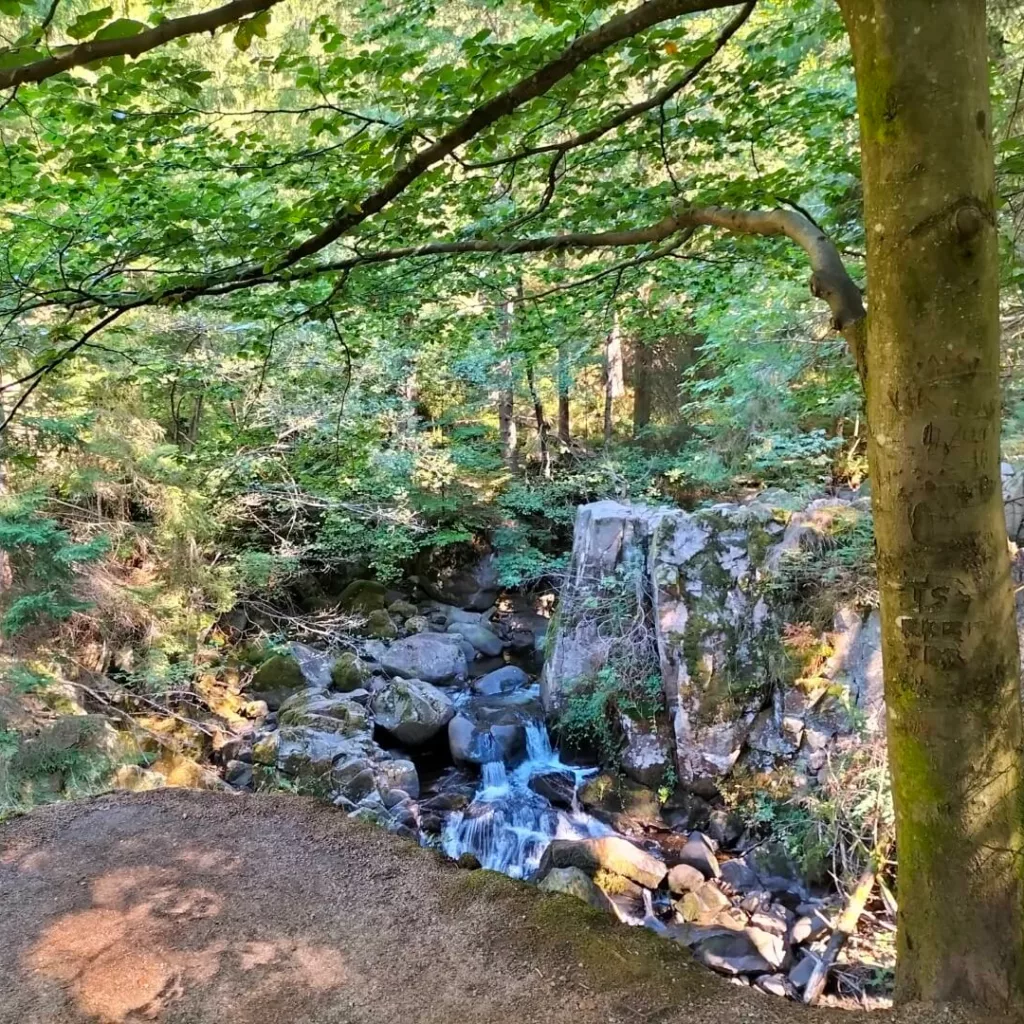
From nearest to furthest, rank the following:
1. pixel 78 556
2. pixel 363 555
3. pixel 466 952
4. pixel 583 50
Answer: pixel 583 50 < pixel 466 952 < pixel 78 556 < pixel 363 555

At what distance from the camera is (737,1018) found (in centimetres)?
227

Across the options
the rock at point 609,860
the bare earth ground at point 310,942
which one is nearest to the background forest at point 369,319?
the rock at point 609,860

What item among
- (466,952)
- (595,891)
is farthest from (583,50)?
(595,891)

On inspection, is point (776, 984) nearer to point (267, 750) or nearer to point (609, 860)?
point (609, 860)

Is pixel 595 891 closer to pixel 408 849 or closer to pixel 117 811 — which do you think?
pixel 408 849

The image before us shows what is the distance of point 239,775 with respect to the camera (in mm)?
8484

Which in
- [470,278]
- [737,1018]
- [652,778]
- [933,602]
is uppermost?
[470,278]

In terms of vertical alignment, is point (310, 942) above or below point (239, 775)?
above

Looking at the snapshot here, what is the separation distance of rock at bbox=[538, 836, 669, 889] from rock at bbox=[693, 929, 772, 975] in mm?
907

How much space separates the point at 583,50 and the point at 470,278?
241cm

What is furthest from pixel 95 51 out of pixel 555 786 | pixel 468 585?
pixel 468 585

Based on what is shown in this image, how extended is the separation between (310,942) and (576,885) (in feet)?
10.9

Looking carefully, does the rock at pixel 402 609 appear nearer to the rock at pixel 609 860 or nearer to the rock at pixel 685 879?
the rock at pixel 609 860

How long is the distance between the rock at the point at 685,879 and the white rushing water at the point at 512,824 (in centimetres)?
115
